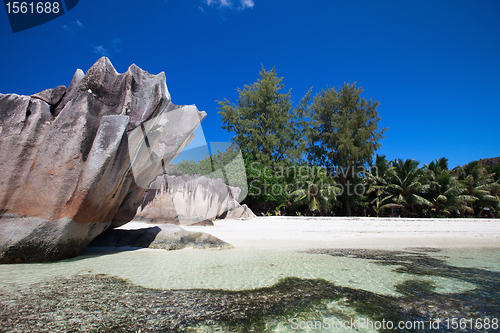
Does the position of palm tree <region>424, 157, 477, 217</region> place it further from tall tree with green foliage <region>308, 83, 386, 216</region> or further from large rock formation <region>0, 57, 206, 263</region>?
large rock formation <region>0, 57, 206, 263</region>

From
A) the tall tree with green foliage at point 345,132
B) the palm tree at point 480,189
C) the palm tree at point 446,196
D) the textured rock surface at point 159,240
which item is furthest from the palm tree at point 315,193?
the textured rock surface at point 159,240

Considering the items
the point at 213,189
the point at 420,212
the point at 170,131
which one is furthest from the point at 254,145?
the point at 170,131

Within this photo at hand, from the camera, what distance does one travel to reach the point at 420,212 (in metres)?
23.0

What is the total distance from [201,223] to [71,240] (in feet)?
22.9

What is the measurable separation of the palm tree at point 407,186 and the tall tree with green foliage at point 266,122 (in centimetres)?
913

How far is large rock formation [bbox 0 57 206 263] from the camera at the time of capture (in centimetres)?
389

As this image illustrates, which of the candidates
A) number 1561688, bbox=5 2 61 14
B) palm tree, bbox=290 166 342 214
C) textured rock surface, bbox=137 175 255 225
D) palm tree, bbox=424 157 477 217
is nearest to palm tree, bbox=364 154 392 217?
palm tree, bbox=424 157 477 217

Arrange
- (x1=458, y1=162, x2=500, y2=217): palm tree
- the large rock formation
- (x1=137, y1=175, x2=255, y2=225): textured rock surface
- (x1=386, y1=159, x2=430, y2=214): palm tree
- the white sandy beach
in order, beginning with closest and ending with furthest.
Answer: the large rock formation
the white sandy beach
(x1=137, y1=175, x2=255, y2=225): textured rock surface
(x1=386, y1=159, x2=430, y2=214): palm tree
(x1=458, y1=162, x2=500, y2=217): palm tree

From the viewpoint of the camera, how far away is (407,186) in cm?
2306

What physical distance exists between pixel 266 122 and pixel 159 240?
22.8 m

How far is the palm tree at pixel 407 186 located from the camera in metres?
22.3

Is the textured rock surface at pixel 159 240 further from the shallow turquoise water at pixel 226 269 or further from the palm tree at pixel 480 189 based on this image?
the palm tree at pixel 480 189

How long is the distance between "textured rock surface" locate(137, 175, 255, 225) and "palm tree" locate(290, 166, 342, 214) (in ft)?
32.7

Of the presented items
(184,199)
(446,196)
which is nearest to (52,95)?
(184,199)
